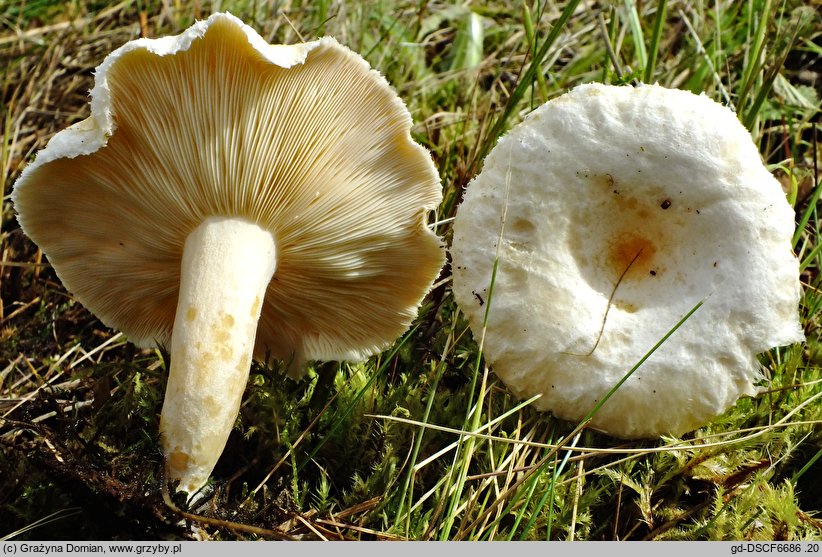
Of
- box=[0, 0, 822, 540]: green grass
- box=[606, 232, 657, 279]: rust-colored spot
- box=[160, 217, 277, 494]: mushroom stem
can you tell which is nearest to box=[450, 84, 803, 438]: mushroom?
box=[606, 232, 657, 279]: rust-colored spot

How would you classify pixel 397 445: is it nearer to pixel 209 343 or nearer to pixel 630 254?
pixel 209 343

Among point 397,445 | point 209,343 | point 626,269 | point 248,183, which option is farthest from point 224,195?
point 626,269

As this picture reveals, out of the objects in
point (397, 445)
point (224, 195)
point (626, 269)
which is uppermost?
point (224, 195)

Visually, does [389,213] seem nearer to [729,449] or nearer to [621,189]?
[621,189]

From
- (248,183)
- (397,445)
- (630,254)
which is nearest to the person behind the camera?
(248,183)

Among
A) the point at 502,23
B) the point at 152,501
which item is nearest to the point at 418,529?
the point at 152,501

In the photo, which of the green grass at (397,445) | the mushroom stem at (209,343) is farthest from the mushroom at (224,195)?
the green grass at (397,445)
